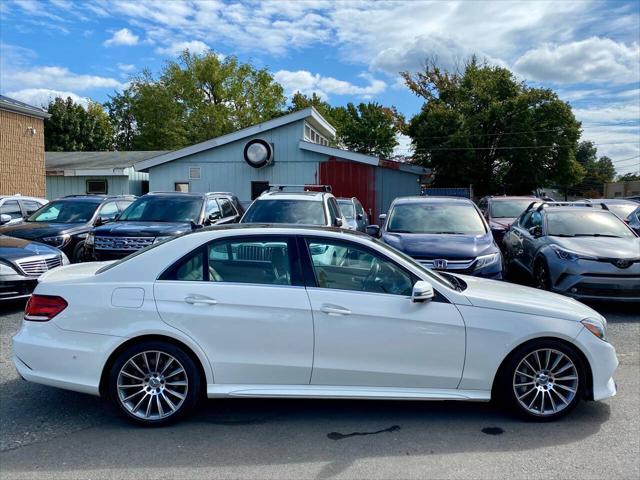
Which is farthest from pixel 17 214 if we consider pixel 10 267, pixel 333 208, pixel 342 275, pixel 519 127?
pixel 519 127

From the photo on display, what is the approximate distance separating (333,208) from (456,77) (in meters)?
32.5

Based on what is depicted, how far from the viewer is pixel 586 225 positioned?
8.95 m

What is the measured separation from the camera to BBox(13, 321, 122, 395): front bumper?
3.93 meters

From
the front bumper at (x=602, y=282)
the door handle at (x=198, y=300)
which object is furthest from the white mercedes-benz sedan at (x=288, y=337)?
the front bumper at (x=602, y=282)

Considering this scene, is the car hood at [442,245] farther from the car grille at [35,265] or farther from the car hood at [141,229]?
the car grille at [35,265]

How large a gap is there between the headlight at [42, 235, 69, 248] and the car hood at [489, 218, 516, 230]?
997 cm

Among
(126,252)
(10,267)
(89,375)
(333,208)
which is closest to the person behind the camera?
(89,375)

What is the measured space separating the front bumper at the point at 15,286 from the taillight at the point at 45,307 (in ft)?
12.0

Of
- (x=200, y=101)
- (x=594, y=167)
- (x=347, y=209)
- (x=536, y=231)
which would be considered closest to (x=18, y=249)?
(x=536, y=231)

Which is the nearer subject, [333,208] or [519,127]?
[333,208]

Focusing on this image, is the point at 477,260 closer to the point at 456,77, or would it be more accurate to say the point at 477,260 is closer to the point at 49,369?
the point at 49,369

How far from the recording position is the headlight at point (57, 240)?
9.91 m

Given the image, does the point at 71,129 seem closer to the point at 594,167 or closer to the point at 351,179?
the point at 351,179

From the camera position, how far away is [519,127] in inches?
1091
